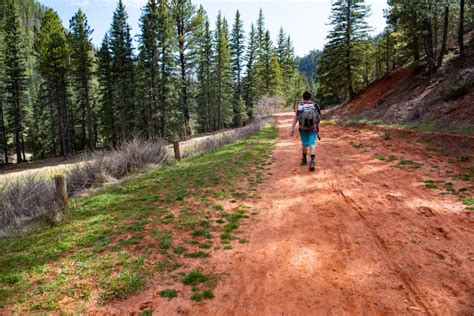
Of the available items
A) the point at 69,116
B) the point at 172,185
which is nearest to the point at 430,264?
the point at 172,185

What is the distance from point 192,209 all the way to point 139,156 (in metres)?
6.85

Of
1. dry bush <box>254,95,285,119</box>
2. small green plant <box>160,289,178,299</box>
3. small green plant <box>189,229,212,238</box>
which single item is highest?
dry bush <box>254,95,285,119</box>

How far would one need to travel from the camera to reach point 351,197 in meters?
5.94

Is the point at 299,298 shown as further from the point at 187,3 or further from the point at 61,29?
the point at 61,29

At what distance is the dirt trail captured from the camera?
9.87 feet

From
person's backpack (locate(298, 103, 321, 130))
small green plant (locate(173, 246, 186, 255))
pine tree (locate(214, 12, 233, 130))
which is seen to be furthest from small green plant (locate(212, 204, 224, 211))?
pine tree (locate(214, 12, 233, 130))

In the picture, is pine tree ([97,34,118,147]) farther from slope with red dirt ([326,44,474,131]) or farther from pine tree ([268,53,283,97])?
slope with red dirt ([326,44,474,131])

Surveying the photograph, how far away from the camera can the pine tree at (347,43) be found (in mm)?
28516

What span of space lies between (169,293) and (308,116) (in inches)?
245

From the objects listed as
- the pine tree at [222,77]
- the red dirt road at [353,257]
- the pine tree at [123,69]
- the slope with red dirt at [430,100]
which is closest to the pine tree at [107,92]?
the pine tree at [123,69]

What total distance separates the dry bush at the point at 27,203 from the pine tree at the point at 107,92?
2639 centimetres

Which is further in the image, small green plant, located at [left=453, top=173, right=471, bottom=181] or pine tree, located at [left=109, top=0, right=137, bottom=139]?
pine tree, located at [left=109, top=0, right=137, bottom=139]

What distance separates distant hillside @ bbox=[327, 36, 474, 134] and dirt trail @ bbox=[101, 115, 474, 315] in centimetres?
726

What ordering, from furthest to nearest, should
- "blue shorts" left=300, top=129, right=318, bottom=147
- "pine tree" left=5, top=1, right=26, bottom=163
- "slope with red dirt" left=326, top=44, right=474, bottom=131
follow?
"pine tree" left=5, top=1, right=26, bottom=163 → "slope with red dirt" left=326, top=44, right=474, bottom=131 → "blue shorts" left=300, top=129, right=318, bottom=147
